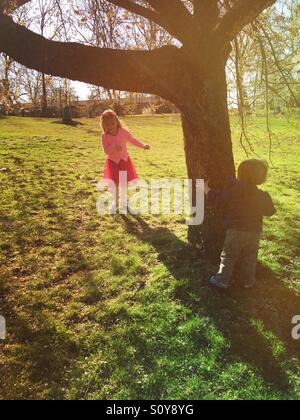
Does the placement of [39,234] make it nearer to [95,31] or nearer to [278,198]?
[95,31]

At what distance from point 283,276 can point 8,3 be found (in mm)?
5077

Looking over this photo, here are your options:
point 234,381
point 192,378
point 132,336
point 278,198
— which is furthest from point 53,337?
point 278,198

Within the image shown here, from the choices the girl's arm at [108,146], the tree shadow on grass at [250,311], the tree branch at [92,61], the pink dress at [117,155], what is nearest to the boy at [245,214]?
the tree shadow on grass at [250,311]

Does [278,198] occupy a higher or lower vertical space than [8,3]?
lower

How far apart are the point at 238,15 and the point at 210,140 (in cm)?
142

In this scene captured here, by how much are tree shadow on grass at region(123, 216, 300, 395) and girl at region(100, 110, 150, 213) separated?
2395 millimetres

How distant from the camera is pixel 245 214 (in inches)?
162

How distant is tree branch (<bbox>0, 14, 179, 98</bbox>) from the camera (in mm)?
4223

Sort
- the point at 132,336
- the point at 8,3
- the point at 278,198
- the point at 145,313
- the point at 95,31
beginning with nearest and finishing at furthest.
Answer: the point at 132,336
the point at 145,313
the point at 8,3
the point at 95,31
the point at 278,198

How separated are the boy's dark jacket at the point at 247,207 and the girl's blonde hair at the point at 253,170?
0.24 feet

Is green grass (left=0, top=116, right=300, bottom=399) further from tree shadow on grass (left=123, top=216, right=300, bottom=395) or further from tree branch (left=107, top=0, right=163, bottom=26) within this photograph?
tree branch (left=107, top=0, right=163, bottom=26)

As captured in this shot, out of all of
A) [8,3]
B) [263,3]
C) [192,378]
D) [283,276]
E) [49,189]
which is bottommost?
[192,378]

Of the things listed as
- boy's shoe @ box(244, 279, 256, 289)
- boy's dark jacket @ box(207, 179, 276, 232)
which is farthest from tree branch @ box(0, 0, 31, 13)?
boy's shoe @ box(244, 279, 256, 289)

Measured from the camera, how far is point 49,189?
8711 mm
